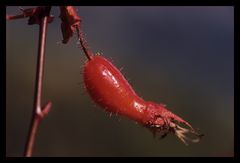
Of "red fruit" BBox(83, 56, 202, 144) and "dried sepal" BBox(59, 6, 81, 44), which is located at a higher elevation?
"dried sepal" BBox(59, 6, 81, 44)

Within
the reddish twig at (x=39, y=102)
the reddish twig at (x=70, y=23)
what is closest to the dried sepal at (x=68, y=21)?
the reddish twig at (x=70, y=23)

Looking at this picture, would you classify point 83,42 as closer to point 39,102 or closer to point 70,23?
point 70,23

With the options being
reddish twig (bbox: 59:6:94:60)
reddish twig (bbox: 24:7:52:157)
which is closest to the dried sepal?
reddish twig (bbox: 59:6:94:60)

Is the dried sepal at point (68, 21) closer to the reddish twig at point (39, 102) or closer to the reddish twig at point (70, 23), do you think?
the reddish twig at point (70, 23)

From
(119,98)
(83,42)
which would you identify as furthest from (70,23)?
(119,98)

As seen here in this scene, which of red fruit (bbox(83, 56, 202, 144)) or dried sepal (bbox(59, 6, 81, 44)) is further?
red fruit (bbox(83, 56, 202, 144))

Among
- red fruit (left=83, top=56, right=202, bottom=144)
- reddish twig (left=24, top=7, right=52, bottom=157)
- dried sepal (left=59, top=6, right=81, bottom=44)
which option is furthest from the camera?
red fruit (left=83, top=56, right=202, bottom=144)

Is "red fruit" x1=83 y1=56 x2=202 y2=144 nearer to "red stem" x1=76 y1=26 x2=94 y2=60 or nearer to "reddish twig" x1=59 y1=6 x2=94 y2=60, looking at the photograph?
"red stem" x1=76 y1=26 x2=94 y2=60
